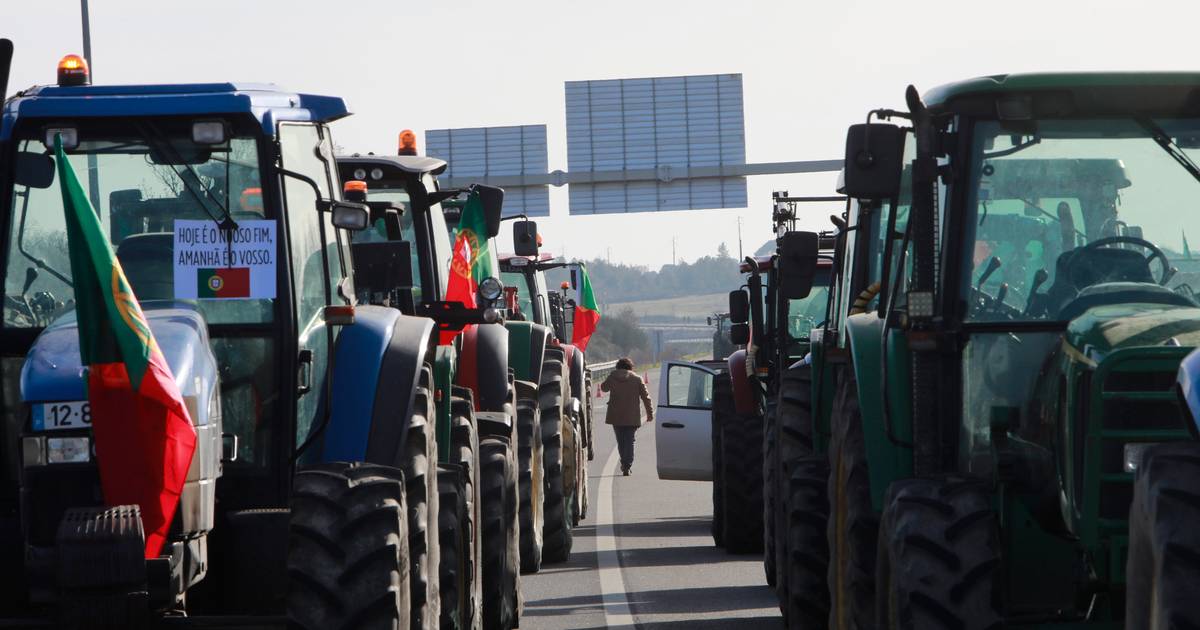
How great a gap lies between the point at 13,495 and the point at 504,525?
419 centimetres

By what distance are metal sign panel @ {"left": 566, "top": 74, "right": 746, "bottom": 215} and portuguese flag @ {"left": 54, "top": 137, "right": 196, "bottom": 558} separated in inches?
1289

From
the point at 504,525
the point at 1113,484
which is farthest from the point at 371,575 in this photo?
the point at 504,525

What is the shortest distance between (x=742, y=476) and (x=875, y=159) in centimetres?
802

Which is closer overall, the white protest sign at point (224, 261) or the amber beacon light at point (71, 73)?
the white protest sign at point (224, 261)

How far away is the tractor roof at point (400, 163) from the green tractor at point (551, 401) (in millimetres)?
2891

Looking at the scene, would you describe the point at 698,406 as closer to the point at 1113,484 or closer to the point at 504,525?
the point at 504,525

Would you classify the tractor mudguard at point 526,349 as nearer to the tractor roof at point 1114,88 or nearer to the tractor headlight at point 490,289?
the tractor headlight at point 490,289

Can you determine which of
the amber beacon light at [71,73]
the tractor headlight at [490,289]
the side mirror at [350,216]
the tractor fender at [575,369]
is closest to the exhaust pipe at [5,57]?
the amber beacon light at [71,73]

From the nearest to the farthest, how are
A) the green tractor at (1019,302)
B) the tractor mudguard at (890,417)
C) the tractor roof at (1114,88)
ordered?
the green tractor at (1019,302), the tractor roof at (1114,88), the tractor mudguard at (890,417)

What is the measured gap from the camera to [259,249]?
23.7 feet

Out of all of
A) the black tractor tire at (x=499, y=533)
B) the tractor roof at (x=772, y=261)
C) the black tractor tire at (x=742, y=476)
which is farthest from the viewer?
the tractor roof at (x=772, y=261)

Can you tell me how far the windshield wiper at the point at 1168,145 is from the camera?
721cm

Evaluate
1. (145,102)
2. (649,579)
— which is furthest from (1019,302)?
(649,579)

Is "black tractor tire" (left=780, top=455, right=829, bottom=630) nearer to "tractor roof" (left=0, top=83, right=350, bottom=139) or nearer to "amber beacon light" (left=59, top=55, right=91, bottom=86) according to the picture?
"tractor roof" (left=0, top=83, right=350, bottom=139)
